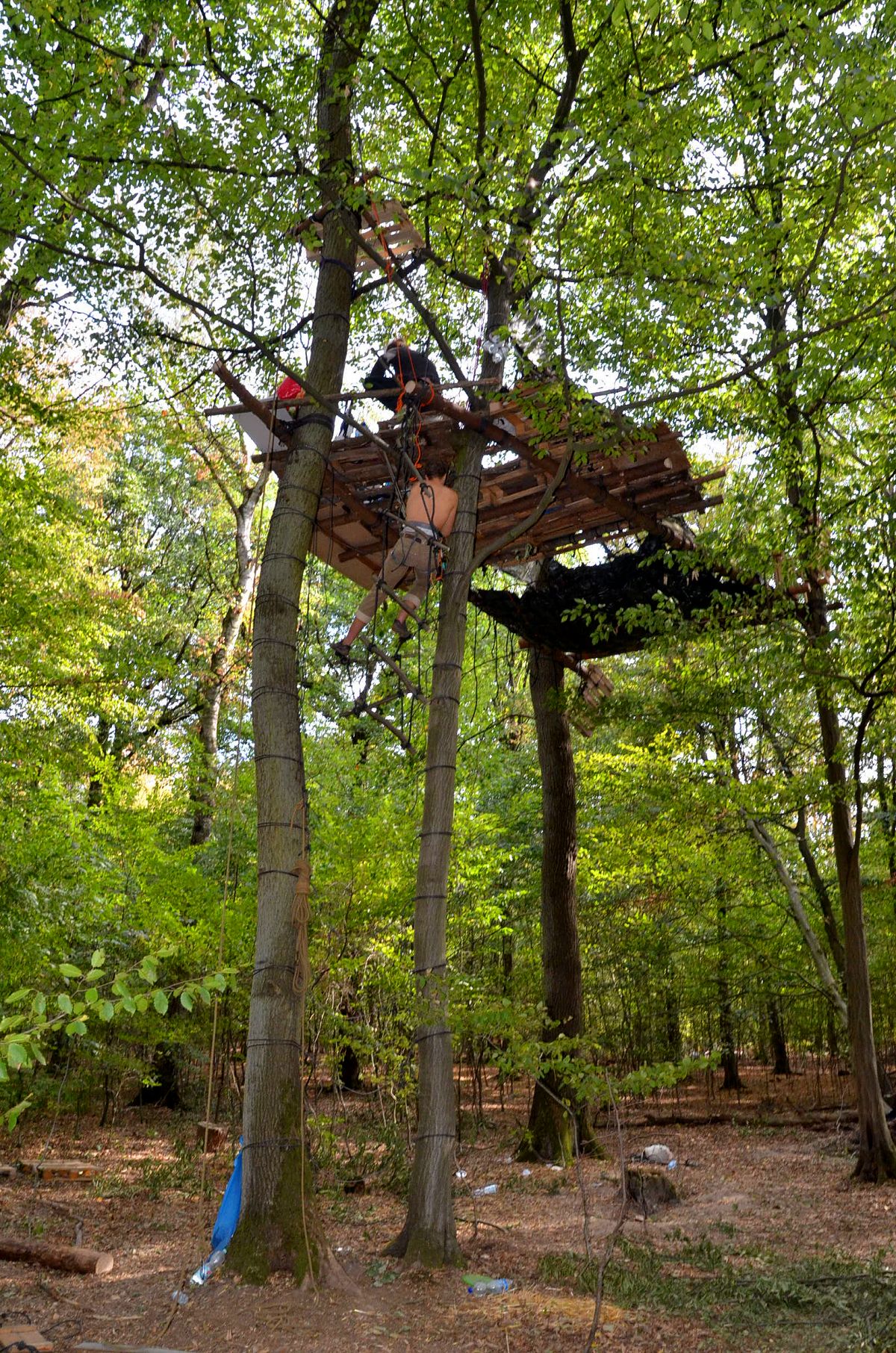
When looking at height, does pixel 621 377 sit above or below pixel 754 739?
above

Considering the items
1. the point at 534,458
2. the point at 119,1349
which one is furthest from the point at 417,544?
the point at 119,1349

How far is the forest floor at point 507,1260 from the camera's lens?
427 cm

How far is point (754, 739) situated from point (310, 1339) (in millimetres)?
12109

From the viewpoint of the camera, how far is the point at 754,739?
14859 mm

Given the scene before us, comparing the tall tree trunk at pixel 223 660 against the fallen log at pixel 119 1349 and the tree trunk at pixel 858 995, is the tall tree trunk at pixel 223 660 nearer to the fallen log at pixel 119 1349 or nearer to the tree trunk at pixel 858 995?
the tree trunk at pixel 858 995

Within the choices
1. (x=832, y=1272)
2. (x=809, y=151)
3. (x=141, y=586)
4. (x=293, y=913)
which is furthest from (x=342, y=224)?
(x=141, y=586)

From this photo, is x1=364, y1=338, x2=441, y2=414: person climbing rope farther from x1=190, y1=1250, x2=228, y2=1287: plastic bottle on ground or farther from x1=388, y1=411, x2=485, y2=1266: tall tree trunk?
x1=190, y1=1250, x2=228, y2=1287: plastic bottle on ground

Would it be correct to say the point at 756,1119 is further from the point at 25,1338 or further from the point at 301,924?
the point at 25,1338

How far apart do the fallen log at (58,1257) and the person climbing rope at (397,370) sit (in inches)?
203

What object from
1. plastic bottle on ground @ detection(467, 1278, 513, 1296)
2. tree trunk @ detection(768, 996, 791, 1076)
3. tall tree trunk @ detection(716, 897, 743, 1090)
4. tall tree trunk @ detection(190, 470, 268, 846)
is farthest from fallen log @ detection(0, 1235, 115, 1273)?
tree trunk @ detection(768, 996, 791, 1076)

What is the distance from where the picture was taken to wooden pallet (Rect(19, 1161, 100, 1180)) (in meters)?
8.09

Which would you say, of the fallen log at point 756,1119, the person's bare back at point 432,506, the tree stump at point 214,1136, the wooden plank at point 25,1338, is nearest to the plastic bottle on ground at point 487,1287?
the wooden plank at point 25,1338

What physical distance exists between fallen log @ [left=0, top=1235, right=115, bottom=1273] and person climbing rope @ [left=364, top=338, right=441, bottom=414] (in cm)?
515

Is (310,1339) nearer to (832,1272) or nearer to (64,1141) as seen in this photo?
(832,1272)
